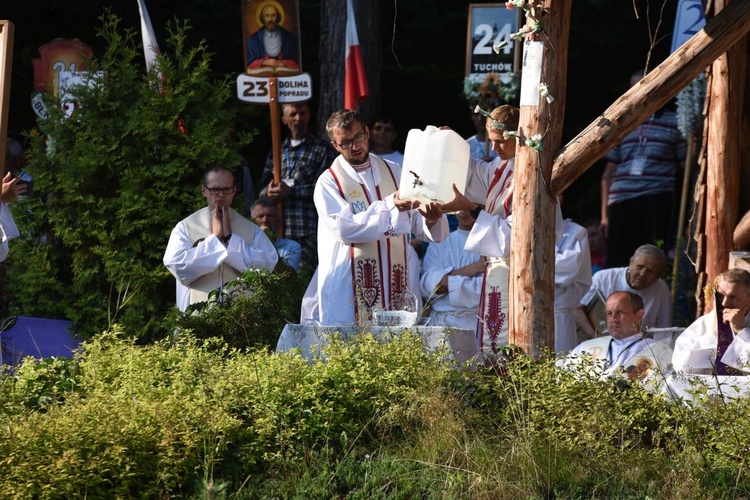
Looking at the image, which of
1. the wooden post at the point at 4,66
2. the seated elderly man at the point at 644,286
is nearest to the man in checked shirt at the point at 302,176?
the seated elderly man at the point at 644,286

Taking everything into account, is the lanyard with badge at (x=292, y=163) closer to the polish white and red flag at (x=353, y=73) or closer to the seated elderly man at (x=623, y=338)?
the polish white and red flag at (x=353, y=73)

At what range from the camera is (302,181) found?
10594 millimetres

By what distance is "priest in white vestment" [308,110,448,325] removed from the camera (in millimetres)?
7906

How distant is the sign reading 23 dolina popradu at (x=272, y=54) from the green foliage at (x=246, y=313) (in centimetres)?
244

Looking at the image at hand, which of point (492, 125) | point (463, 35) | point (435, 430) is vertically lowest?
point (435, 430)

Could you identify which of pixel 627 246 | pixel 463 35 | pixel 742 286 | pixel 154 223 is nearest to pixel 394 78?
pixel 463 35

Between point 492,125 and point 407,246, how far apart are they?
1.30 m

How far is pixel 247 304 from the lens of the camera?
26.3 feet

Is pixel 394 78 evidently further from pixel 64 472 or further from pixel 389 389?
pixel 64 472

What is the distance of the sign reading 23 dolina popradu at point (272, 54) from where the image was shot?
10.3m

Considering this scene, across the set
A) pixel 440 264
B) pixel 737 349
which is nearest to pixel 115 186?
pixel 440 264

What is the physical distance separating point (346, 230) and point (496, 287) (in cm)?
99

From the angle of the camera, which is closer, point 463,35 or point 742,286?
point 742,286

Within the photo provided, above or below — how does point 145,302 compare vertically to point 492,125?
below
